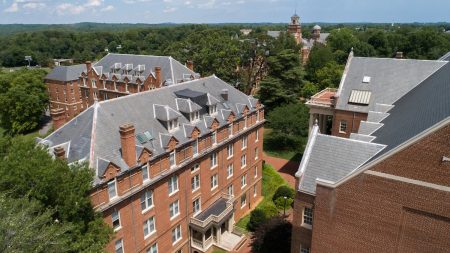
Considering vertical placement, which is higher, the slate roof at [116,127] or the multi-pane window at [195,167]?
the slate roof at [116,127]

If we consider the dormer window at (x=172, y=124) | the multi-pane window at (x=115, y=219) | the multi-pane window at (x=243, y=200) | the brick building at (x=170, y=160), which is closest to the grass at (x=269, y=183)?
the multi-pane window at (x=243, y=200)

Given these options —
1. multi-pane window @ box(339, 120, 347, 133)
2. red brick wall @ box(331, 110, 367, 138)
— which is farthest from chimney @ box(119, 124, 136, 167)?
multi-pane window @ box(339, 120, 347, 133)

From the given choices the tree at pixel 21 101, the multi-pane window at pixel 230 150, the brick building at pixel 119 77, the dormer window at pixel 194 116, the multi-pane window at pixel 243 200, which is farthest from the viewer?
the tree at pixel 21 101

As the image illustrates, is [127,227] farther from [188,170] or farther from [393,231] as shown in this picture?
[393,231]

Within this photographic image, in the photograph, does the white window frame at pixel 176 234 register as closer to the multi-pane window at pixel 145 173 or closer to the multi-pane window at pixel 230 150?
the multi-pane window at pixel 145 173

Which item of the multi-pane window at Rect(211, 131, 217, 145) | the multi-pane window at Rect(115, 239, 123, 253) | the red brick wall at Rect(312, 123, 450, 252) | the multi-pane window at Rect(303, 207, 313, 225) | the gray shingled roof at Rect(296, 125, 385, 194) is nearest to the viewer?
the red brick wall at Rect(312, 123, 450, 252)

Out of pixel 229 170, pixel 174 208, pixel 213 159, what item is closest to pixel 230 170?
pixel 229 170

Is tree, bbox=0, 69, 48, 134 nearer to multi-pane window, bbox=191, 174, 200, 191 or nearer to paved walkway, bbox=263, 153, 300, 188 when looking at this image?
paved walkway, bbox=263, 153, 300, 188

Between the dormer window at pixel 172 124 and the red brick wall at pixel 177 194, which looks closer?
the red brick wall at pixel 177 194
